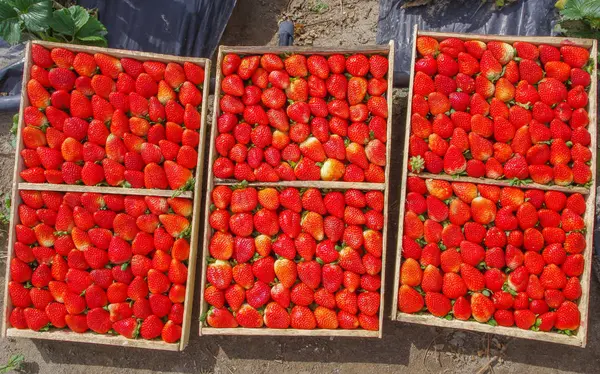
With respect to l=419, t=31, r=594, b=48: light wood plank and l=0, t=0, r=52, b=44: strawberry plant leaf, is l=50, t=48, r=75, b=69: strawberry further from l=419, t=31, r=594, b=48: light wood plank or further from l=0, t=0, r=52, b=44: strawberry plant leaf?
l=419, t=31, r=594, b=48: light wood plank

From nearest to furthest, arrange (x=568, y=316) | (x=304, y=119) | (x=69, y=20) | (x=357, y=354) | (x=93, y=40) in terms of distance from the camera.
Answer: (x=568, y=316) → (x=304, y=119) → (x=69, y=20) → (x=93, y=40) → (x=357, y=354)

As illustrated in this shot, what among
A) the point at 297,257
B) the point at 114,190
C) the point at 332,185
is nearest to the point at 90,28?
the point at 114,190

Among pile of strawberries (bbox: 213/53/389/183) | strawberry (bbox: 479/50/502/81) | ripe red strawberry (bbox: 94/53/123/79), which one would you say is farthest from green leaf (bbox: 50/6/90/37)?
strawberry (bbox: 479/50/502/81)

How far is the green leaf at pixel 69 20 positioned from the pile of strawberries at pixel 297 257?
4.74 feet

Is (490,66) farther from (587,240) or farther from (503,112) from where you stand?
(587,240)

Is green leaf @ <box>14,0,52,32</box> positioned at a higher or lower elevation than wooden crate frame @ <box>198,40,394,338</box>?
higher

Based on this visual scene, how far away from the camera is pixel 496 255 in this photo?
8.54 ft

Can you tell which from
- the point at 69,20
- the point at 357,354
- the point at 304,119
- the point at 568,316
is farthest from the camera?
the point at 357,354

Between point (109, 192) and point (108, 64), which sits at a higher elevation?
point (108, 64)

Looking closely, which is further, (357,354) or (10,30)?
(357,354)

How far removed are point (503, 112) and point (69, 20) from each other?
9.00ft

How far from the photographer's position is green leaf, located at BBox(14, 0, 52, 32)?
2744 mm

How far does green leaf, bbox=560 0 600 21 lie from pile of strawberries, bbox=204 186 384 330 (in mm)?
1645

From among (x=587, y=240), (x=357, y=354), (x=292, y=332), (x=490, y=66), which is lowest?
(x=357, y=354)
